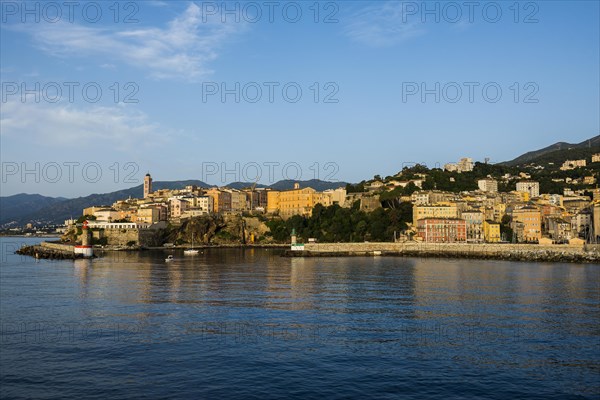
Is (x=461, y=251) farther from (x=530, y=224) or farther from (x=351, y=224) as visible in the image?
(x=351, y=224)

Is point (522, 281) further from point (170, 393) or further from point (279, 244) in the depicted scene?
point (279, 244)

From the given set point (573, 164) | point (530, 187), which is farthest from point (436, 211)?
point (573, 164)

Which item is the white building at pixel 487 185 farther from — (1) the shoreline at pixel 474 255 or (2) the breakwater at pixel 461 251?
(1) the shoreline at pixel 474 255

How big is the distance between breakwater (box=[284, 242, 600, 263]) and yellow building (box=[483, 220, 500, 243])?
11478 millimetres

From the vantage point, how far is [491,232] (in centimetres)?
7975

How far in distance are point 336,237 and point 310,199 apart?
970 inches

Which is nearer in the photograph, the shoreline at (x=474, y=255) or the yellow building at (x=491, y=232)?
the shoreline at (x=474, y=255)

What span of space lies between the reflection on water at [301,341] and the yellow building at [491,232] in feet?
152

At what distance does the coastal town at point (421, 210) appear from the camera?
78125mm

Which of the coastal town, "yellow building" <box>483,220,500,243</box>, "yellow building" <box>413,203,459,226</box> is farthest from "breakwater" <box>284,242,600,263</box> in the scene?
"yellow building" <box>483,220,500,243</box>

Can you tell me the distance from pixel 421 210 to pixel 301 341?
66261mm

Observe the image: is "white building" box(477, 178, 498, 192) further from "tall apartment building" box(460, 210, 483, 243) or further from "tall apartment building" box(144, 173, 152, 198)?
"tall apartment building" box(144, 173, 152, 198)

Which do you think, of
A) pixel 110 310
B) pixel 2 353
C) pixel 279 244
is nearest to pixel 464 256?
pixel 279 244

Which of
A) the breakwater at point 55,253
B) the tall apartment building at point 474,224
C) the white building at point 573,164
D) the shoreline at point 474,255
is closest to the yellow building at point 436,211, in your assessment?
the tall apartment building at point 474,224
